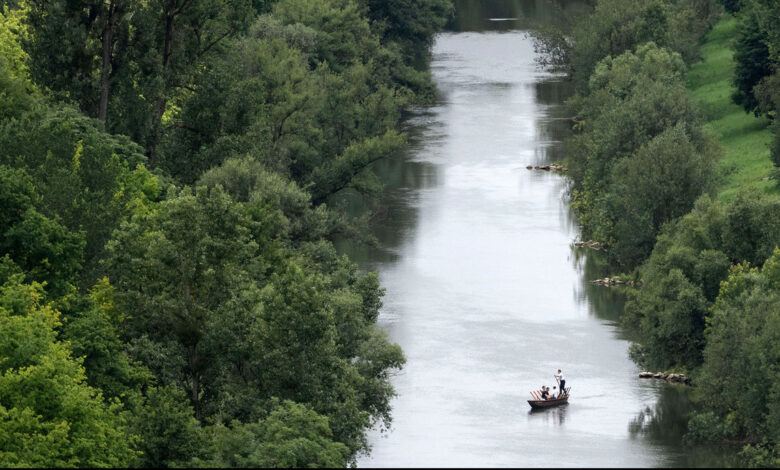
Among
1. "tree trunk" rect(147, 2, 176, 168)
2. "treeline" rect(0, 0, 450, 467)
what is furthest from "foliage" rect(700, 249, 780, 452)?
"tree trunk" rect(147, 2, 176, 168)

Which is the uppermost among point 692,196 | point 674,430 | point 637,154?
point 637,154

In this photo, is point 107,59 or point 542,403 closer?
point 542,403

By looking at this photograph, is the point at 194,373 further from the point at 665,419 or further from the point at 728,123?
the point at 728,123

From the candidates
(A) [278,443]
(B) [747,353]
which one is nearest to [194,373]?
(A) [278,443]

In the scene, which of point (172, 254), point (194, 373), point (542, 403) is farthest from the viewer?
point (542, 403)

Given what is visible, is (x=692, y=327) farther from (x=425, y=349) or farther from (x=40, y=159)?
(x=40, y=159)

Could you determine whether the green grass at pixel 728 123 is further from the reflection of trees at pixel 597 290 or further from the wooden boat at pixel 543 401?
the wooden boat at pixel 543 401
